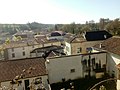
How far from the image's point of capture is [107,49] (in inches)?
1016

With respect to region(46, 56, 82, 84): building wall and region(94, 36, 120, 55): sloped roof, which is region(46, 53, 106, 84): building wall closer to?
region(46, 56, 82, 84): building wall

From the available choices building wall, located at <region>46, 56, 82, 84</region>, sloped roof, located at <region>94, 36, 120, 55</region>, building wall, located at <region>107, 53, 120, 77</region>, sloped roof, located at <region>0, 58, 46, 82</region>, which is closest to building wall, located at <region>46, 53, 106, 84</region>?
building wall, located at <region>46, 56, 82, 84</region>

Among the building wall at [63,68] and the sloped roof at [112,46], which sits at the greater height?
the sloped roof at [112,46]

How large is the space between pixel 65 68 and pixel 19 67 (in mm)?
5643

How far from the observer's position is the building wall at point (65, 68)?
75.3 ft

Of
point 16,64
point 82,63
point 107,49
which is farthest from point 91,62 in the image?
point 16,64

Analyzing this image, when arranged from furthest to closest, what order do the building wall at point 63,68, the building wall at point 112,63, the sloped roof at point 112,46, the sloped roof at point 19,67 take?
1. the sloped roof at point 112,46
2. the building wall at point 112,63
3. the building wall at point 63,68
4. the sloped roof at point 19,67

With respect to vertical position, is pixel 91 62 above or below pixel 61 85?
above

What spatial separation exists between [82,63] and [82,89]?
437cm

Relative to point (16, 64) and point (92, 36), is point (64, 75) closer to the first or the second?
point (16, 64)

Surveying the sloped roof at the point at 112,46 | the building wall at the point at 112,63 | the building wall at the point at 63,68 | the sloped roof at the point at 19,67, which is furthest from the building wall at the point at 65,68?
the sloped roof at the point at 112,46

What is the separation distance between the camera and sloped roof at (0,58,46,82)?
20.9 m

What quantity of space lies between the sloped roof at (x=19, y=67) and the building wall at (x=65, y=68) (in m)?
1.15

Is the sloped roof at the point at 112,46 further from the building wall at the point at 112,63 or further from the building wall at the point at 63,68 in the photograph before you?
the building wall at the point at 63,68
